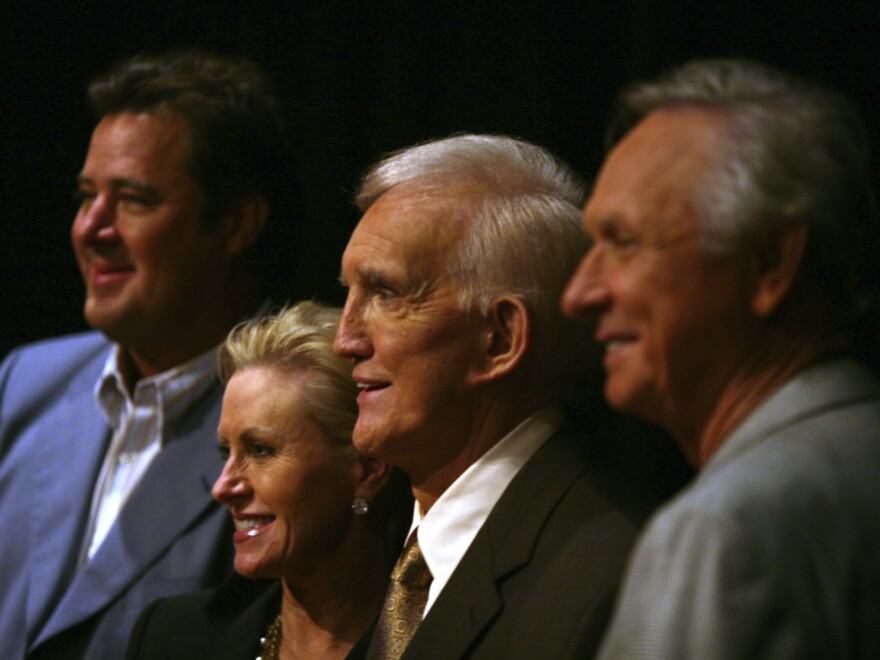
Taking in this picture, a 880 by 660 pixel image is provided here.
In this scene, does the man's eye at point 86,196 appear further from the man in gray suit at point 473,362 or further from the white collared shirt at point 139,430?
the man in gray suit at point 473,362

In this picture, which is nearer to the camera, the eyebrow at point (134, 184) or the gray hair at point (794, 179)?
the gray hair at point (794, 179)

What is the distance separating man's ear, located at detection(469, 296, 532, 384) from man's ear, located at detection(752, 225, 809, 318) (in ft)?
2.40

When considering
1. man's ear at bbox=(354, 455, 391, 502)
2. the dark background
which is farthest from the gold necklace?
the dark background

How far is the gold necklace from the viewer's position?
2.37 metres

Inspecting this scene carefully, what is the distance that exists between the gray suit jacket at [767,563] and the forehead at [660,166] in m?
0.30

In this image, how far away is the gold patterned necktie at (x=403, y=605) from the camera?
2098mm

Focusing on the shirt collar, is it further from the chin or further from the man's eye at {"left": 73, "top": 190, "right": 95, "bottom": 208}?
the chin

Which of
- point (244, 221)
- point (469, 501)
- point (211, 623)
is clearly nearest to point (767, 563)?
point (469, 501)

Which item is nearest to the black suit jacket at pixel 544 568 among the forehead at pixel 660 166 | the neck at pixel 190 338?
the forehead at pixel 660 166

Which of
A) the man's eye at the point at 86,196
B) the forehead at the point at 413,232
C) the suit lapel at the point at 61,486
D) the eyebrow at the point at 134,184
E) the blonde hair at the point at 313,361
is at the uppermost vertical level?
the forehead at the point at 413,232

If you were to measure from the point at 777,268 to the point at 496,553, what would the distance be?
2.50ft

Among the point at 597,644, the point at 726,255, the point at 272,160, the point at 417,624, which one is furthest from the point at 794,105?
the point at 272,160

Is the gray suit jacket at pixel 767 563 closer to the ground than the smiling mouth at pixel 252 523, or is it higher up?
higher up

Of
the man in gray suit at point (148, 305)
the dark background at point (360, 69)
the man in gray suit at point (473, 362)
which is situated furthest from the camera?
the man in gray suit at point (148, 305)
